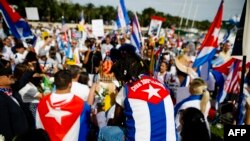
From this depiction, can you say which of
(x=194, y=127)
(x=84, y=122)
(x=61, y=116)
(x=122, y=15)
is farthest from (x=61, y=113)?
(x=122, y=15)

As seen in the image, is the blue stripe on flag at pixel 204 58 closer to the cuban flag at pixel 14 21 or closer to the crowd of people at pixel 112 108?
the crowd of people at pixel 112 108

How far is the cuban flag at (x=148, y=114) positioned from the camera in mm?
3162

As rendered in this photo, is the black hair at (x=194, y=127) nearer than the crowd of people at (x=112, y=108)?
Yes

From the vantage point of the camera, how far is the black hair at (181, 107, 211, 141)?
3037 mm

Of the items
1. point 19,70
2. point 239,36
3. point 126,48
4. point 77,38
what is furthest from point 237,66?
point 77,38

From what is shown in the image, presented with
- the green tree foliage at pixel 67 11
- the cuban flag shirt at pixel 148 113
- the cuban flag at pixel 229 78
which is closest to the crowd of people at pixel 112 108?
the cuban flag shirt at pixel 148 113

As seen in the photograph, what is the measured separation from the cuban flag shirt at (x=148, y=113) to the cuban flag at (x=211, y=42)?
4.98 meters

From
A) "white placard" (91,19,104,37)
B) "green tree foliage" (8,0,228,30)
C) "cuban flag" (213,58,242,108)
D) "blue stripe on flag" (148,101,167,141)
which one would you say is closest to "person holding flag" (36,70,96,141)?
"blue stripe on flag" (148,101,167,141)

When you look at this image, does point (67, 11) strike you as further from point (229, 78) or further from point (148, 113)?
point (148, 113)

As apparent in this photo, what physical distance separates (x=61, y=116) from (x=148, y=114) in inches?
43.2

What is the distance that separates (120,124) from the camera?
338 centimetres

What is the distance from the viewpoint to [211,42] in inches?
315

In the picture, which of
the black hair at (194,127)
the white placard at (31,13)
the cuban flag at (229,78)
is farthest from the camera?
the white placard at (31,13)

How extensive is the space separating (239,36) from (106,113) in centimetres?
174
